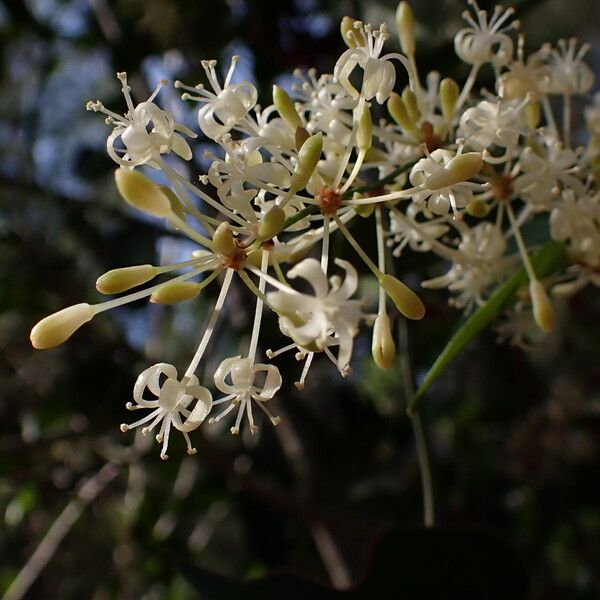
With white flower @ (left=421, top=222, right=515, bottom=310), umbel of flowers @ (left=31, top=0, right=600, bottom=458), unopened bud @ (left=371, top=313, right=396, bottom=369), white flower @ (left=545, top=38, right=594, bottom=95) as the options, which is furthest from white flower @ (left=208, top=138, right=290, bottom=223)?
white flower @ (left=545, top=38, right=594, bottom=95)

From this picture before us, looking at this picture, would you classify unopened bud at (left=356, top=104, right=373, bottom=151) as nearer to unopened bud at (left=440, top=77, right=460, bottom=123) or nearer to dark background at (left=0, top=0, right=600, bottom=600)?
unopened bud at (left=440, top=77, right=460, bottom=123)

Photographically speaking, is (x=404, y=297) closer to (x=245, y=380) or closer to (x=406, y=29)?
(x=245, y=380)

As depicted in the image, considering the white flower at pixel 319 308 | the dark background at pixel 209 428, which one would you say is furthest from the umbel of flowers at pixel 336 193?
the dark background at pixel 209 428

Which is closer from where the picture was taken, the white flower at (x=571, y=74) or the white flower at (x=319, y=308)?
the white flower at (x=319, y=308)

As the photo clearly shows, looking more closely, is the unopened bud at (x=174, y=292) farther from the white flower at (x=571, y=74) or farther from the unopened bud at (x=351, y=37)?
the white flower at (x=571, y=74)

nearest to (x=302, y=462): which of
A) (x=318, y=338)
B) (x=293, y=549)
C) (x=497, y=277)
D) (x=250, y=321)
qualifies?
(x=293, y=549)

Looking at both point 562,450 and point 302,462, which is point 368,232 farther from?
point 562,450
